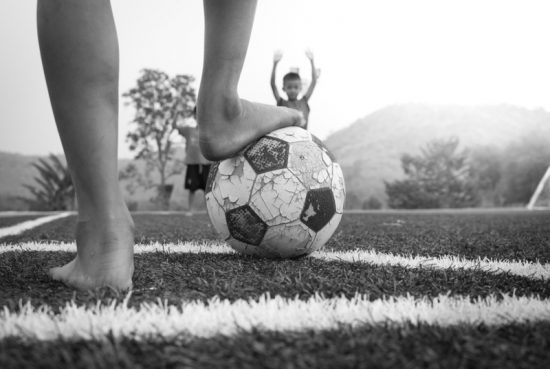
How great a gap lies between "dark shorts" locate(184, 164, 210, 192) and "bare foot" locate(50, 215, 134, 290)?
8015 millimetres

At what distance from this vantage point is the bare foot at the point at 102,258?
153 cm

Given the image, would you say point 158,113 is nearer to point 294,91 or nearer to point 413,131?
point 294,91

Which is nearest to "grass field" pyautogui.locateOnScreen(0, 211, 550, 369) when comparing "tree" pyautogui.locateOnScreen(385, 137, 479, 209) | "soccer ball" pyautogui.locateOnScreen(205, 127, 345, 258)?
"soccer ball" pyautogui.locateOnScreen(205, 127, 345, 258)

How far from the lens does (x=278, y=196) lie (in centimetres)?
212

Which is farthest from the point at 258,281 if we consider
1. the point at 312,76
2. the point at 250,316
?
the point at 312,76

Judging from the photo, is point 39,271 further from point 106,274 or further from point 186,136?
point 186,136

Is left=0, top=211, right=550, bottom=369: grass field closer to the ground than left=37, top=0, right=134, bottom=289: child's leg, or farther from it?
closer to the ground

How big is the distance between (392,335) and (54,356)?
2.21 ft

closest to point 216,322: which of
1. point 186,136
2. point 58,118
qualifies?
point 58,118

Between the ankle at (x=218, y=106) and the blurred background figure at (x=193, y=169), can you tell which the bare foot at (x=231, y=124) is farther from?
the blurred background figure at (x=193, y=169)

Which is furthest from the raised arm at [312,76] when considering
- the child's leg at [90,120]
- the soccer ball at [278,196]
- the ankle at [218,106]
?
the child's leg at [90,120]

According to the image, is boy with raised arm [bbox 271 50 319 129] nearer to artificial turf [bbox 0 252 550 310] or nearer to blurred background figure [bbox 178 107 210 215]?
blurred background figure [bbox 178 107 210 215]

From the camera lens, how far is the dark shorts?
9.71 meters

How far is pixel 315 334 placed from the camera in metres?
1.08
